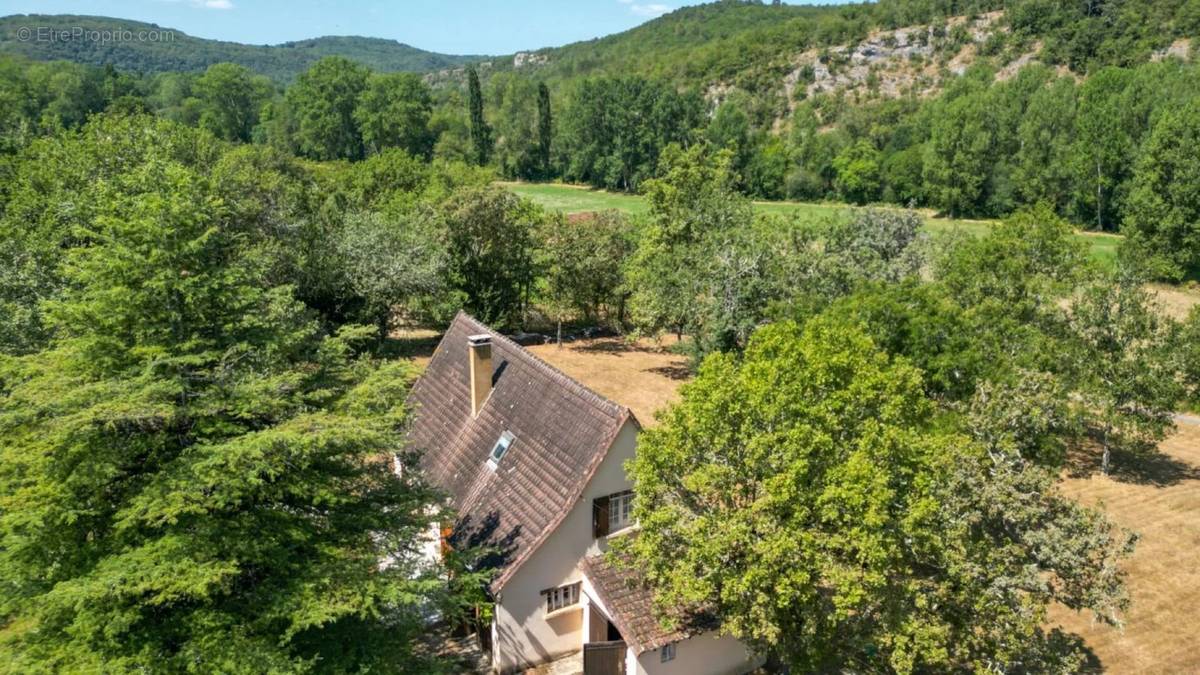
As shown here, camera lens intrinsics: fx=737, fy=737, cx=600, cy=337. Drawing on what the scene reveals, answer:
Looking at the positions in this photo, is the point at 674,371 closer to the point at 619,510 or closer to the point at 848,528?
the point at 619,510

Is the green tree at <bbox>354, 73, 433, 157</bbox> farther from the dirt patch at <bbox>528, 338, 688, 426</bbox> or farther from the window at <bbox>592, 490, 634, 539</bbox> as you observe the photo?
the window at <bbox>592, 490, 634, 539</bbox>

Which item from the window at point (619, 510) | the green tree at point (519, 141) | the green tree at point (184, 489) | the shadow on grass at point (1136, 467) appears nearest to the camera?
the green tree at point (184, 489)

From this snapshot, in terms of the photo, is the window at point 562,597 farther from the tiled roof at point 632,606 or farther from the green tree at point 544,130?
the green tree at point 544,130

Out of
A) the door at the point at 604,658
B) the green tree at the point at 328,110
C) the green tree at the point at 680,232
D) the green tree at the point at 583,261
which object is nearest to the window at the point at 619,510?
the door at the point at 604,658

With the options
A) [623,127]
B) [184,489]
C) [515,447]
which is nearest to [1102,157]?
[623,127]

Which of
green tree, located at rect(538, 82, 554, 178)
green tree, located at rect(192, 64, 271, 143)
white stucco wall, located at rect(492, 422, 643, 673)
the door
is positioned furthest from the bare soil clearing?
green tree, located at rect(192, 64, 271, 143)
